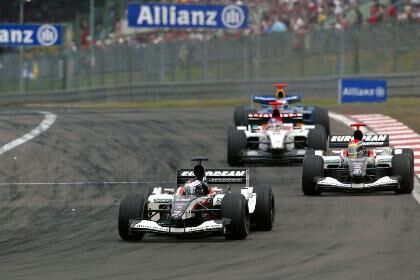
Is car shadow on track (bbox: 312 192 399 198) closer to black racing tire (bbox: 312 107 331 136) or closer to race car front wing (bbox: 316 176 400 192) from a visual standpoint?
race car front wing (bbox: 316 176 400 192)

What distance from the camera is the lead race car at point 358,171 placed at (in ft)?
62.7

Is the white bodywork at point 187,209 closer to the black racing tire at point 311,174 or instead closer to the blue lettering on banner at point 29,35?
the black racing tire at point 311,174

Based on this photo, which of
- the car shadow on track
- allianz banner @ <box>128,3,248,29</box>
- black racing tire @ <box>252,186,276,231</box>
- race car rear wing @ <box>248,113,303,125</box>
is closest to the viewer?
black racing tire @ <box>252,186,276,231</box>

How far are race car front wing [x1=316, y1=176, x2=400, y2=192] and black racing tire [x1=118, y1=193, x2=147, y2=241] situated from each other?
15.8 feet

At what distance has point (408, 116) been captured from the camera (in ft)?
109

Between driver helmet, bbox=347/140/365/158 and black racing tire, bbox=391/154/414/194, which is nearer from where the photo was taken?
black racing tire, bbox=391/154/414/194

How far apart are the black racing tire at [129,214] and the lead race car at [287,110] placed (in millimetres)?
10301

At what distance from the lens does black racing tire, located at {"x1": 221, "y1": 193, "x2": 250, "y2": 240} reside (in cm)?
1473

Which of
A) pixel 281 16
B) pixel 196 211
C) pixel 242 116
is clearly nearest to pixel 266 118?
pixel 242 116

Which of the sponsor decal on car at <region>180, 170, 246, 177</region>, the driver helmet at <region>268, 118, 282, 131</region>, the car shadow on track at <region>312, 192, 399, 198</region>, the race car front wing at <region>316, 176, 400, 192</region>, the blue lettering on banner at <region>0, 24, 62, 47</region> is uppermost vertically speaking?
the blue lettering on banner at <region>0, 24, 62, 47</region>

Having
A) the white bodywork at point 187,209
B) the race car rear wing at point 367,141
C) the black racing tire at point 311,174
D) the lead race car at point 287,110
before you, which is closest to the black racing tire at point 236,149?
the lead race car at point 287,110

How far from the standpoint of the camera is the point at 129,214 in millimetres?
14977

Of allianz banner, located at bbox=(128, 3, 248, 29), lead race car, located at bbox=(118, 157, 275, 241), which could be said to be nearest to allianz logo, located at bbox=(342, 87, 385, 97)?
allianz banner, located at bbox=(128, 3, 248, 29)

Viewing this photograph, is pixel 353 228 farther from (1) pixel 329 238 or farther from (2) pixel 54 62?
(2) pixel 54 62
